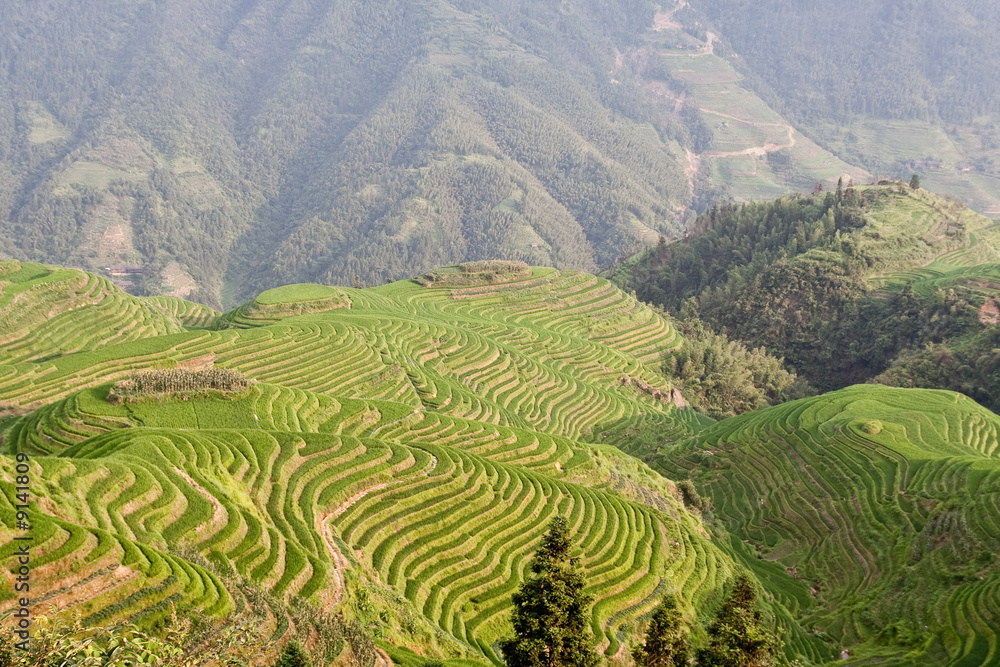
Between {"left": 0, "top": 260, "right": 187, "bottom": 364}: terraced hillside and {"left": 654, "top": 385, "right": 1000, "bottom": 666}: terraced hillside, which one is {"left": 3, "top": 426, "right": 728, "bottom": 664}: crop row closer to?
{"left": 654, "top": 385, "right": 1000, "bottom": 666}: terraced hillside

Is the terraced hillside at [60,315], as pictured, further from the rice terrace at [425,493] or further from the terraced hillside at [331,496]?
the terraced hillside at [331,496]

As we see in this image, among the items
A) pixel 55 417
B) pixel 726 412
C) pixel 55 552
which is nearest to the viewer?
pixel 55 552

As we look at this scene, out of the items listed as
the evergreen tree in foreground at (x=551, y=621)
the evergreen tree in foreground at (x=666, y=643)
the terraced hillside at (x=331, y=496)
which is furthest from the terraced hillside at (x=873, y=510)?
the evergreen tree in foreground at (x=551, y=621)

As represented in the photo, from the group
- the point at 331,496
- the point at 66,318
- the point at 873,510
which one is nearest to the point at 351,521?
the point at 331,496

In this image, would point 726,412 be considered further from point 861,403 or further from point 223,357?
point 223,357

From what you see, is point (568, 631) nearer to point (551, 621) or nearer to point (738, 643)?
point (551, 621)

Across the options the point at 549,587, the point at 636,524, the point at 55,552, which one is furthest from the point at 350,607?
the point at 636,524

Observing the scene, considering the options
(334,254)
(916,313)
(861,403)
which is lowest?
(334,254)
